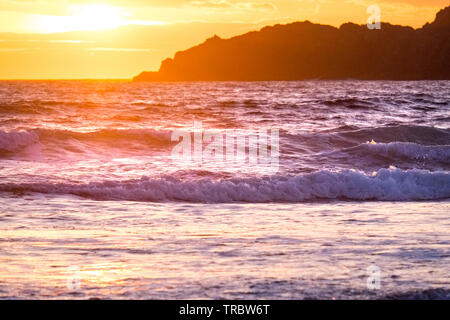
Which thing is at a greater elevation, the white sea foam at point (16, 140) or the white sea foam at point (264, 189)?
the white sea foam at point (16, 140)

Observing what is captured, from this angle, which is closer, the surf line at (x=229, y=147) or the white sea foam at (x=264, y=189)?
the white sea foam at (x=264, y=189)

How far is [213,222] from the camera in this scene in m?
7.93

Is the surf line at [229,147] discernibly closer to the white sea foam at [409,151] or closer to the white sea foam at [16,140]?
the white sea foam at [409,151]

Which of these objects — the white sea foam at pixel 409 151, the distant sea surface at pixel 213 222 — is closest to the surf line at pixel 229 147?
the distant sea surface at pixel 213 222

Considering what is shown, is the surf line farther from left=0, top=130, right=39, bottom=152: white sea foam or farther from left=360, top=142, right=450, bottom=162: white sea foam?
left=0, top=130, right=39, bottom=152: white sea foam

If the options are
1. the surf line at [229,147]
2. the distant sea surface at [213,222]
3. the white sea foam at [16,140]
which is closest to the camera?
the distant sea surface at [213,222]

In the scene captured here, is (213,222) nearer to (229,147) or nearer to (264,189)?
(264,189)

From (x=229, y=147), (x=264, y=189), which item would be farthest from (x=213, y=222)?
(x=229, y=147)

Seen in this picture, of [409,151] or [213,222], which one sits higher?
[213,222]

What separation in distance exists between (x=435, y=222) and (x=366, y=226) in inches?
39.2

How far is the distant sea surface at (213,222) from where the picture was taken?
4875 mm

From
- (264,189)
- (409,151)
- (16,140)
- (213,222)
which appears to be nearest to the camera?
(213,222)

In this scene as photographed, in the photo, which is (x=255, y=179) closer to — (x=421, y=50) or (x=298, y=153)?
(x=298, y=153)

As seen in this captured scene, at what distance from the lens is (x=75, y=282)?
192 inches
